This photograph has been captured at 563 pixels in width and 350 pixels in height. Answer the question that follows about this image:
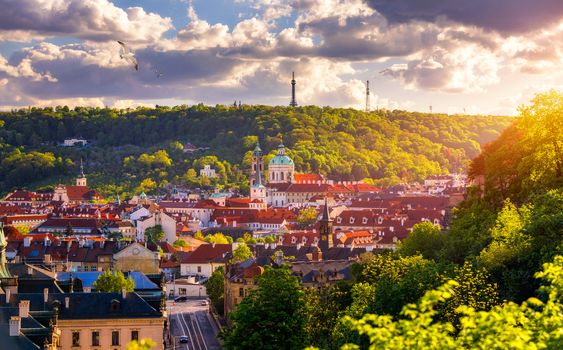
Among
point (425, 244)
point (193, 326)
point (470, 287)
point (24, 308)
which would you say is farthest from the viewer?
point (193, 326)

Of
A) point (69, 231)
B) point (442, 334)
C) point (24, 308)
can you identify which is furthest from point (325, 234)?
point (442, 334)

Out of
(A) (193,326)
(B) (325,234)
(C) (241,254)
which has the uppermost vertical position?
(B) (325,234)

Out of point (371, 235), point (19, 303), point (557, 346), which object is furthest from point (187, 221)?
point (557, 346)

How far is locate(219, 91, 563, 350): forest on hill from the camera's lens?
1956 centimetres

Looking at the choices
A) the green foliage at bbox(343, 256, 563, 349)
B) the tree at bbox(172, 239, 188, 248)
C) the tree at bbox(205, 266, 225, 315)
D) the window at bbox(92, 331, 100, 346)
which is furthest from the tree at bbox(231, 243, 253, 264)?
the green foliage at bbox(343, 256, 563, 349)

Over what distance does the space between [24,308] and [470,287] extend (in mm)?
19436

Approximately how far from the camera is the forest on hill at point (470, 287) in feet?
64.2

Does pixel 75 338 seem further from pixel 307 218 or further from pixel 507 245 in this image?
pixel 307 218

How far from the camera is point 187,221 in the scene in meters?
174

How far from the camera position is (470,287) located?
4150cm

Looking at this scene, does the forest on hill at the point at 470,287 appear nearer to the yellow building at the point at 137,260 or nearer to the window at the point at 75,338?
the window at the point at 75,338

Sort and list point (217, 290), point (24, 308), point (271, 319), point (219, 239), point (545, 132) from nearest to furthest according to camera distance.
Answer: point (271, 319)
point (24, 308)
point (545, 132)
point (217, 290)
point (219, 239)

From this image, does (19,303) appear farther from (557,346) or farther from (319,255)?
(319,255)

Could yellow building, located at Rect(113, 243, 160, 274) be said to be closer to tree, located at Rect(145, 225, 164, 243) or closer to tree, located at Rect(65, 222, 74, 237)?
tree, located at Rect(65, 222, 74, 237)
